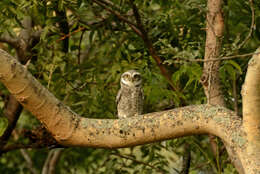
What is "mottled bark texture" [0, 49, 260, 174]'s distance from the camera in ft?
8.63

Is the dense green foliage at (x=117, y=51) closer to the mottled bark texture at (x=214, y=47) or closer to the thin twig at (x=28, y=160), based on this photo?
the mottled bark texture at (x=214, y=47)

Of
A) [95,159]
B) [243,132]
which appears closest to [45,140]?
[243,132]

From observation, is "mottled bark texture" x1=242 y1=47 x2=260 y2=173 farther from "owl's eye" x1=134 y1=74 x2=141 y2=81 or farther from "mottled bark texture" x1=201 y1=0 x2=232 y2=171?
"owl's eye" x1=134 y1=74 x2=141 y2=81

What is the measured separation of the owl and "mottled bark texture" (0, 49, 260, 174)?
1.39 m

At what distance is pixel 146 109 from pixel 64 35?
3.48ft

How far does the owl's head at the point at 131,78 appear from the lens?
4.32 metres

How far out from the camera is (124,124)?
2980 millimetres

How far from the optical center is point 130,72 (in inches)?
170

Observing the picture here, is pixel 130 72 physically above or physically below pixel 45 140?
above

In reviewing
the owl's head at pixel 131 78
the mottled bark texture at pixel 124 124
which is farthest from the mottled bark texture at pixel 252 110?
the owl's head at pixel 131 78

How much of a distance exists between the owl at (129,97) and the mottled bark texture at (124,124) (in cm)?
139

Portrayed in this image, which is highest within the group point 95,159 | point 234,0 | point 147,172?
point 234,0

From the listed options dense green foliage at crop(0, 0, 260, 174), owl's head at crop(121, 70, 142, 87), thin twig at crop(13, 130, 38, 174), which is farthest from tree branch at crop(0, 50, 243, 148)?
thin twig at crop(13, 130, 38, 174)

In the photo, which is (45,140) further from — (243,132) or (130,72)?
(243,132)
